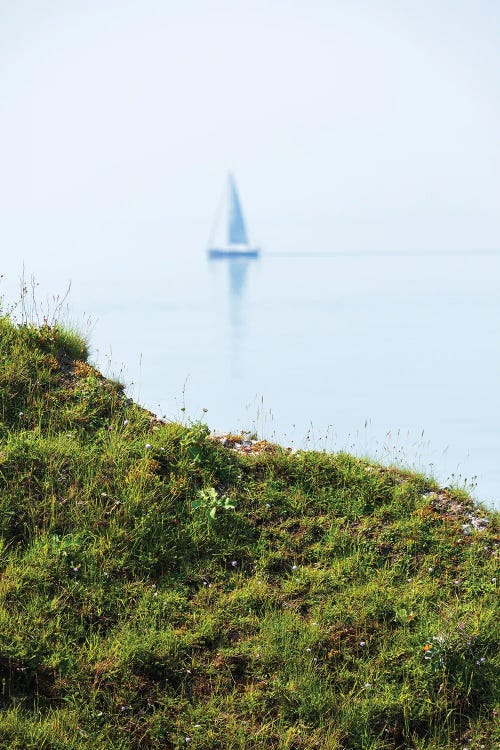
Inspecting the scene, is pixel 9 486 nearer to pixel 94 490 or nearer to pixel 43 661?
pixel 94 490

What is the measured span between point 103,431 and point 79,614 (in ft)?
7.18

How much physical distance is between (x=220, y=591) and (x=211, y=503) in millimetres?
901

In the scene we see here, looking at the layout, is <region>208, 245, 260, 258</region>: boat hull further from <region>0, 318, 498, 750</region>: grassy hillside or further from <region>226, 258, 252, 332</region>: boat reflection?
<region>0, 318, 498, 750</region>: grassy hillside

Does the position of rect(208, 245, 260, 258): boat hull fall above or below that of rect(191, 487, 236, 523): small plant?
above

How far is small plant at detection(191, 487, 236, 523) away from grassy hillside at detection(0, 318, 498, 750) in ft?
0.07

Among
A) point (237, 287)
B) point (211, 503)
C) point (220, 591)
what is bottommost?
point (220, 591)

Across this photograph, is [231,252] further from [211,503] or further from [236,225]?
[211,503]

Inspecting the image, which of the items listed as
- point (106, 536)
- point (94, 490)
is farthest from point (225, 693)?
point (94, 490)

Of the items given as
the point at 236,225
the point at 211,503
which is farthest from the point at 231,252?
the point at 211,503

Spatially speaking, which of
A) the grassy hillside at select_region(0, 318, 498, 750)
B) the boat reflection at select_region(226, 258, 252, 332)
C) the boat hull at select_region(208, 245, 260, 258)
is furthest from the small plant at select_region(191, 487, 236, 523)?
the boat hull at select_region(208, 245, 260, 258)

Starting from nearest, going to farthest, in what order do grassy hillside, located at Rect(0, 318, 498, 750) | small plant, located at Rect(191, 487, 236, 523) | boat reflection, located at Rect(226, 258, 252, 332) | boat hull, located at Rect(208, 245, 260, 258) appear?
grassy hillside, located at Rect(0, 318, 498, 750) → small plant, located at Rect(191, 487, 236, 523) → boat reflection, located at Rect(226, 258, 252, 332) → boat hull, located at Rect(208, 245, 260, 258)

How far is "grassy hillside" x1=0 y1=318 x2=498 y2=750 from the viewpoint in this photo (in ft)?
18.2

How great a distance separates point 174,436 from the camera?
775 cm

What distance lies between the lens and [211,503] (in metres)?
7.13
